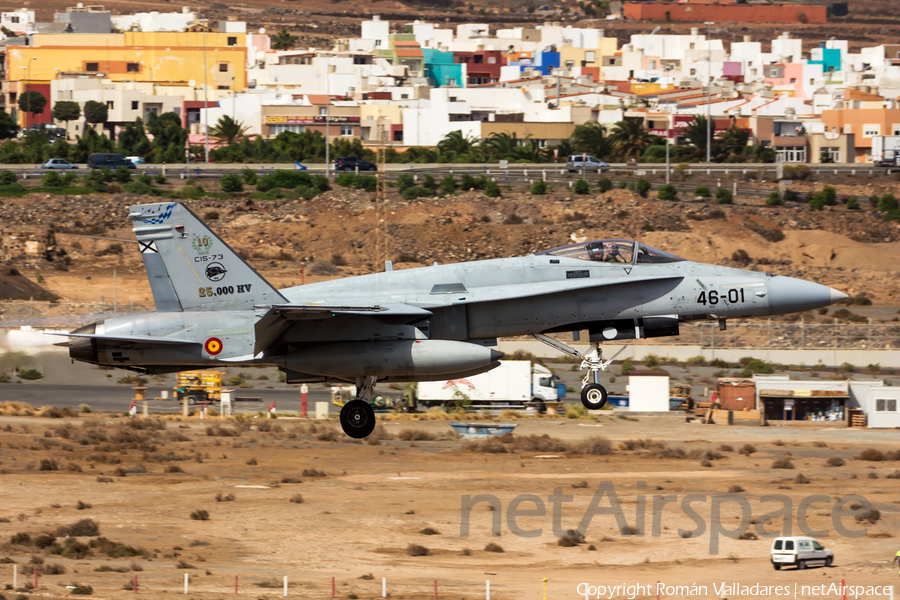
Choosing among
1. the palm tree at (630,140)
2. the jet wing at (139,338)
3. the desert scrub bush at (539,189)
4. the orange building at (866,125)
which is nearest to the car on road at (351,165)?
the desert scrub bush at (539,189)

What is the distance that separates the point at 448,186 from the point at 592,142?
120 ft

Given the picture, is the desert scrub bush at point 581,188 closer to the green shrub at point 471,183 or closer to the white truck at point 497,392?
the green shrub at point 471,183

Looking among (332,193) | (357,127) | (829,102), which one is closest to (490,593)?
(332,193)

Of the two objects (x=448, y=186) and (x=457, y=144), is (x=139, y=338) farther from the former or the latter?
(x=457, y=144)

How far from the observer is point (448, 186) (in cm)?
10631

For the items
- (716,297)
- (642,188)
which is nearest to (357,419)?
(716,297)

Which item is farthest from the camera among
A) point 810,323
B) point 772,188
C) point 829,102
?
point 829,102

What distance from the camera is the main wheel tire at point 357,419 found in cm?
2827

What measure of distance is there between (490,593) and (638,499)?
14100 millimetres

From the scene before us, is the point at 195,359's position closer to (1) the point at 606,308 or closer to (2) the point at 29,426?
(1) the point at 606,308

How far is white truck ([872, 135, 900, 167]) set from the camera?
422 feet

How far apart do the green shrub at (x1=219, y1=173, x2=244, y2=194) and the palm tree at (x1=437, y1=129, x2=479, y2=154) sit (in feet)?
120

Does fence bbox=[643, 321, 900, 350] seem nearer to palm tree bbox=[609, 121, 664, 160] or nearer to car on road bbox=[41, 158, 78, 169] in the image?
palm tree bbox=[609, 121, 664, 160]

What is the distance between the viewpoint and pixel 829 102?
172 meters
